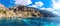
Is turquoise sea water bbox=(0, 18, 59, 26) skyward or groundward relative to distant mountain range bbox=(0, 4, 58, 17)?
groundward

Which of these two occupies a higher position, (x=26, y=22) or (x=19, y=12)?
(x=19, y=12)

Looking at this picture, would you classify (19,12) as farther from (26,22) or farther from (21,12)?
(26,22)

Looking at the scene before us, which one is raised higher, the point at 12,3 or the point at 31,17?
the point at 12,3

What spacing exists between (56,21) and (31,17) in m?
0.26

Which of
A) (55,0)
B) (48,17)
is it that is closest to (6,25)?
(48,17)

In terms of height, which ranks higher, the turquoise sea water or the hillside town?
the hillside town

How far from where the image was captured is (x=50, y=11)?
5.59 feet

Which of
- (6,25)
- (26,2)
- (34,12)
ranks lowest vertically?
(6,25)

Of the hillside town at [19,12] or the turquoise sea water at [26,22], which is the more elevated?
the hillside town at [19,12]

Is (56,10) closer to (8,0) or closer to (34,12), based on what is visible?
(34,12)

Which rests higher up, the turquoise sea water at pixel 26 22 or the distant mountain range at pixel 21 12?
the distant mountain range at pixel 21 12

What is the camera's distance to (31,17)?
1.70 metres

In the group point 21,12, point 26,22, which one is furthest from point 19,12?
point 26,22

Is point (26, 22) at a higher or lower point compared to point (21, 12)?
lower
